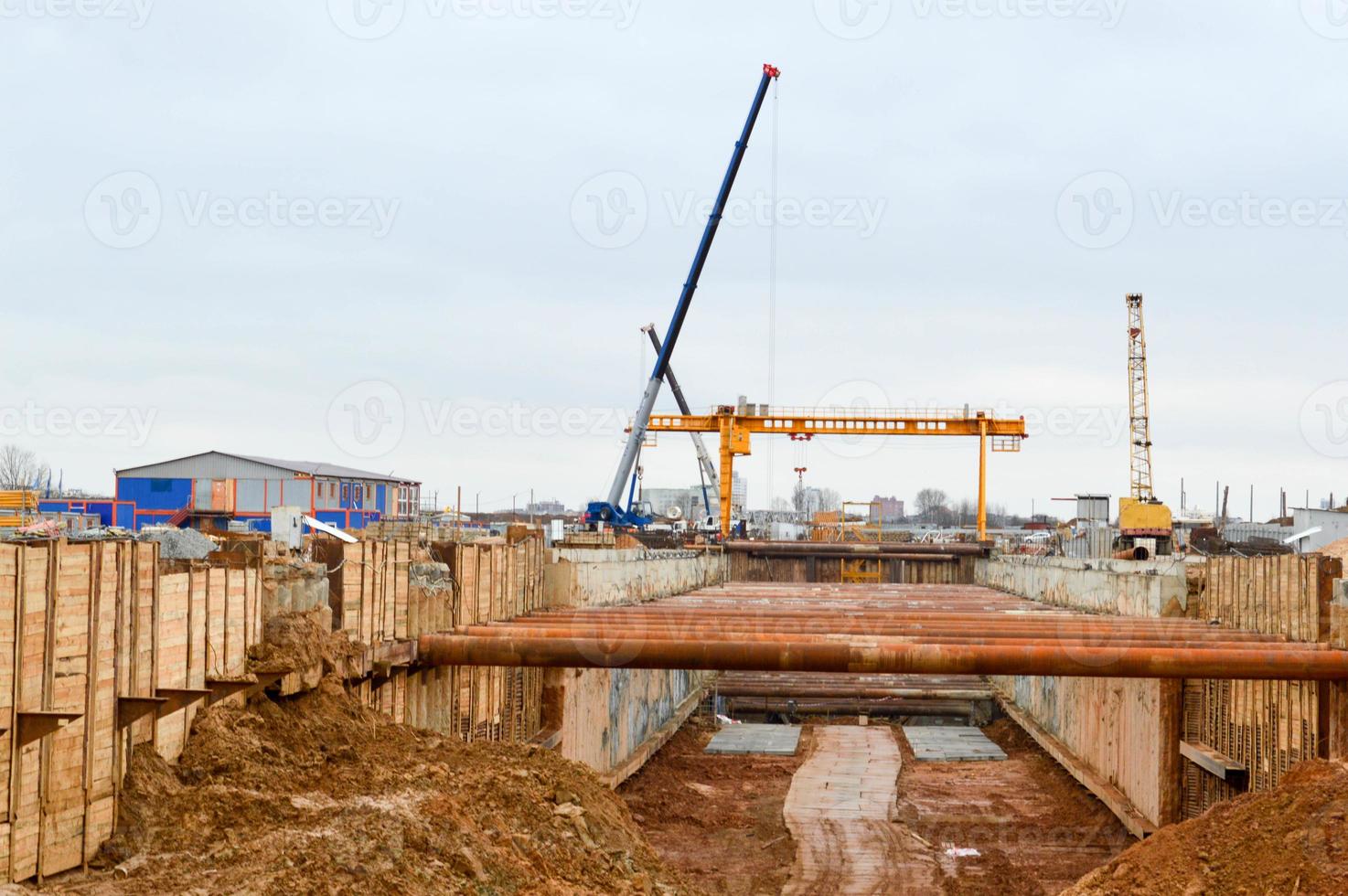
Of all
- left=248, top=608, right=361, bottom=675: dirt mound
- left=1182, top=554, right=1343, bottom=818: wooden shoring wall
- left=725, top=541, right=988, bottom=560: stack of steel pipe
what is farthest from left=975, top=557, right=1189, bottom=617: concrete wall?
left=248, top=608, right=361, bottom=675: dirt mound

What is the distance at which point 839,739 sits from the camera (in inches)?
1170

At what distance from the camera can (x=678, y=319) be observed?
189 ft

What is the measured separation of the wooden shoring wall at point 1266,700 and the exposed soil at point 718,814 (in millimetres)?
6128

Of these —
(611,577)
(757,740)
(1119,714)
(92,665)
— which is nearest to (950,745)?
(757,740)

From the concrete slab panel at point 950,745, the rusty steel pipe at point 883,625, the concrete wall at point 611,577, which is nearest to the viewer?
the rusty steel pipe at point 883,625

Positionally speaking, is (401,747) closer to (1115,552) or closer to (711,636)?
(711,636)

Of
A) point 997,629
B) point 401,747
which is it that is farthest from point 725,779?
point 401,747

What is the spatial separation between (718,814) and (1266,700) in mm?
9443

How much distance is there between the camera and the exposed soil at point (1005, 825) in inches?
684

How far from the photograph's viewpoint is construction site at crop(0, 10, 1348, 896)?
8.34 m

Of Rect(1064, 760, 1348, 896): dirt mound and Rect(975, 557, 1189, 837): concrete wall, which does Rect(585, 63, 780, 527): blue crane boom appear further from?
Rect(1064, 760, 1348, 896): dirt mound

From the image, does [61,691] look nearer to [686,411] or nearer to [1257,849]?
[1257,849]

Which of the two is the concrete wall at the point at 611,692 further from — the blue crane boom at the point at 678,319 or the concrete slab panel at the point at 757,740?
the blue crane boom at the point at 678,319

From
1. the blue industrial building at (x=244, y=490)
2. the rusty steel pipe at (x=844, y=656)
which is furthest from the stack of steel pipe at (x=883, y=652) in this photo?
the blue industrial building at (x=244, y=490)
